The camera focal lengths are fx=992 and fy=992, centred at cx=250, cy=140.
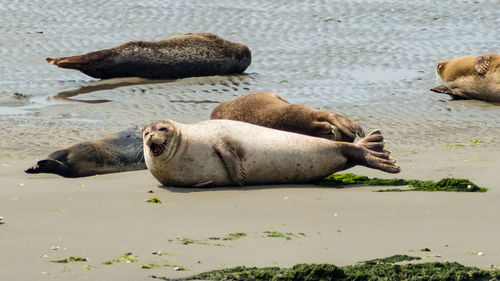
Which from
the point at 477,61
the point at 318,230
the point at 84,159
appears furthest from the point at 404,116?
the point at 318,230

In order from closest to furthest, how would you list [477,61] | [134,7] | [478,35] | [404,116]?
[404,116], [477,61], [478,35], [134,7]

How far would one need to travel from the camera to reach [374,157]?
679cm

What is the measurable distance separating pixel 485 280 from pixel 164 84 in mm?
8979

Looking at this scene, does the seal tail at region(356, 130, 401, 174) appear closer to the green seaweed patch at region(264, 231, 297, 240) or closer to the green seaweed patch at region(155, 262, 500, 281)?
the green seaweed patch at region(264, 231, 297, 240)

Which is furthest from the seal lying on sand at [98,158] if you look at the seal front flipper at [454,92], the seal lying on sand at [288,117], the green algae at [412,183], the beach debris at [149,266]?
the seal front flipper at [454,92]

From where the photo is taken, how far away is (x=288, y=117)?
8062 mm

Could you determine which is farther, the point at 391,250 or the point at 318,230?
the point at 318,230

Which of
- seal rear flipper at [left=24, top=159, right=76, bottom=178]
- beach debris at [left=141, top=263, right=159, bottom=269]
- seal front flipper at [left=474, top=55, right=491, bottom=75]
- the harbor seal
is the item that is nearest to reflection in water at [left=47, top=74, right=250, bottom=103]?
seal front flipper at [left=474, top=55, right=491, bottom=75]

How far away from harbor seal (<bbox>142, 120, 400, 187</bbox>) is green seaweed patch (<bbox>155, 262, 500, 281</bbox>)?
2.50m

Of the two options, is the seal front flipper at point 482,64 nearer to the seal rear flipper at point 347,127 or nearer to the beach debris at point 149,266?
the seal rear flipper at point 347,127

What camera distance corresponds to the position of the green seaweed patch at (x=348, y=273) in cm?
403

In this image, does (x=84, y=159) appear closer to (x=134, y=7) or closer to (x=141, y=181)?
(x=141, y=181)

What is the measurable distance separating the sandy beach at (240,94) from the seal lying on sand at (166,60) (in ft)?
0.97

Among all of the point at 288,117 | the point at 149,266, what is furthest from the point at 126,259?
the point at 288,117
